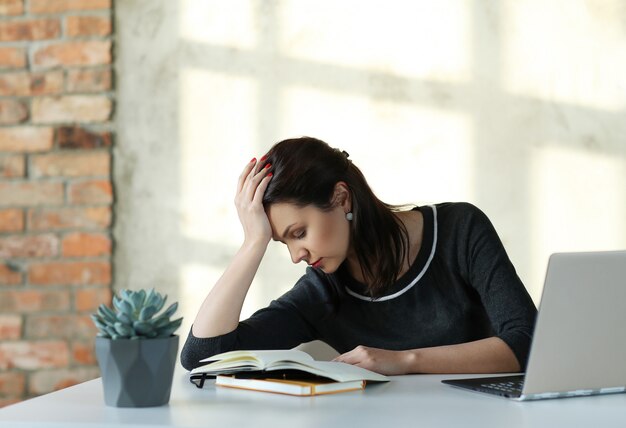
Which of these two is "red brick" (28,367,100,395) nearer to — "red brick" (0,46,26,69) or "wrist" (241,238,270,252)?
"red brick" (0,46,26,69)

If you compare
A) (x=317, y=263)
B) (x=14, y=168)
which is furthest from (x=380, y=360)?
(x=14, y=168)

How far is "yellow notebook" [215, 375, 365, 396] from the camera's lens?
130 centimetres

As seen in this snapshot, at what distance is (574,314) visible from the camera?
1188 mm

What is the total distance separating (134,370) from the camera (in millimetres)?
1190

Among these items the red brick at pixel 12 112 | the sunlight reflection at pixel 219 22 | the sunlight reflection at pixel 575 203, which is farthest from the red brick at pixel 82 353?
the sunlight reflection at pixel 575 203

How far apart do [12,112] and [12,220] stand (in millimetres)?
360

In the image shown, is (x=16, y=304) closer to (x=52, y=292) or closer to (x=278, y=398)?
(x=52, y=292)

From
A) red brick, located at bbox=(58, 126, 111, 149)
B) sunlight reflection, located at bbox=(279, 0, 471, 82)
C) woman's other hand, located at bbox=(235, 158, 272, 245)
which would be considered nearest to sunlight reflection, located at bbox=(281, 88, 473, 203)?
sunlight reflection, located at bbox=(279, 0, 471, 82)

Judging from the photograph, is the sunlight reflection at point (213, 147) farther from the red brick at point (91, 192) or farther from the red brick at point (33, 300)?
the red brick at point (33, 300)

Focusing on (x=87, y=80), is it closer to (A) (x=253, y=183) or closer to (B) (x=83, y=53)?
(B) (x=83, y=53)

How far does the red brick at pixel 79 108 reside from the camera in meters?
2.85

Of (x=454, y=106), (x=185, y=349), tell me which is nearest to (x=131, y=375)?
(x=185, y=349)

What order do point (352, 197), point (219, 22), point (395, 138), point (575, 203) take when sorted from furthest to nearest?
point (219, 22)
point (395, 138)
point (575, 203)
point (352, 197)

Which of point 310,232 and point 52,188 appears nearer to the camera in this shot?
point 310,232
